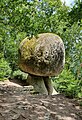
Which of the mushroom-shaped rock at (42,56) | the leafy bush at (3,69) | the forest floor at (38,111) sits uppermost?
the mushroom-shaped rock at (42,56)

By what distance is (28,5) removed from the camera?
454 centimetres

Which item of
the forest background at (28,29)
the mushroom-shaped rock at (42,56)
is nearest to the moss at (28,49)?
the mushroom-shaped rock at (42,56)

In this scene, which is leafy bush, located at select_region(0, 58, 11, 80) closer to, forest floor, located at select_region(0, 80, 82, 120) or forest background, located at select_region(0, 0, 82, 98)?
forest background, located at select_region(0, 0, 82, 98)

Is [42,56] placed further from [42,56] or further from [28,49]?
[28,49]

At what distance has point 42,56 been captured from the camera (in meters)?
7.76

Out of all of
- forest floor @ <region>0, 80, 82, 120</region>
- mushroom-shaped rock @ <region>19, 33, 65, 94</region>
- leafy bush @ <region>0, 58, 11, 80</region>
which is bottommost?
leafy bush @ <region>0, 58, 11, 80</region>

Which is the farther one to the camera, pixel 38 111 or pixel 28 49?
pixel 28 49

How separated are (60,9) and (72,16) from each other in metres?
1.24

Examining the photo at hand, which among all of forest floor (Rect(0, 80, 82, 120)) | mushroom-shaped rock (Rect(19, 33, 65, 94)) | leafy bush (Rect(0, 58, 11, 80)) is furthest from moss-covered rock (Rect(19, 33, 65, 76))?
leafy bush (Rect(0, 58, 11, 80))

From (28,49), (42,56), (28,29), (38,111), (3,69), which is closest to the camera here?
→ (38,111)

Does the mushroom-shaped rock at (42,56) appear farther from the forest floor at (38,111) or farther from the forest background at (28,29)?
the forest floor at (38,111)

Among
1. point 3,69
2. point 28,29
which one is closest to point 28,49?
point 28,29

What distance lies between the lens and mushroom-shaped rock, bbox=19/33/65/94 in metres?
7.75

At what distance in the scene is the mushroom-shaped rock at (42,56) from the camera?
775 cm
